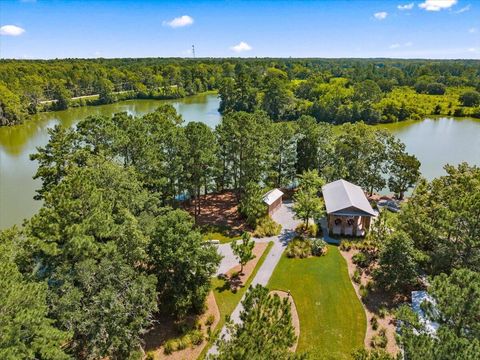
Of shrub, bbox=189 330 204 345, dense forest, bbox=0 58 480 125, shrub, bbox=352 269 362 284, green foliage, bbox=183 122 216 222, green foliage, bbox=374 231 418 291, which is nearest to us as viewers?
Result: shrub, bbox=189 330 204 345

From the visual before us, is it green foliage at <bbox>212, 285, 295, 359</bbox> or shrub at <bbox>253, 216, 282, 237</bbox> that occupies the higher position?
green foliage at <bbox>212, 285, 295, 359</bbox>

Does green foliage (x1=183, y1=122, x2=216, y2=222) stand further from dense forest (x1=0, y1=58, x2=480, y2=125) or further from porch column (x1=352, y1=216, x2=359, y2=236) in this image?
dense forest (x1=0, y1=58, x2=480, y2=125)

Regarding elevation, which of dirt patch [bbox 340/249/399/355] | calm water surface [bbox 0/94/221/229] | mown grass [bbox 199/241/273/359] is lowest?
dirt patch [bbox 340/249/399/355]

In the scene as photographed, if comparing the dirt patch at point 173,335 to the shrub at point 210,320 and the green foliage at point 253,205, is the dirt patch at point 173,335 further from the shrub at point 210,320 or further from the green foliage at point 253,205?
the green foliage at point 253,205

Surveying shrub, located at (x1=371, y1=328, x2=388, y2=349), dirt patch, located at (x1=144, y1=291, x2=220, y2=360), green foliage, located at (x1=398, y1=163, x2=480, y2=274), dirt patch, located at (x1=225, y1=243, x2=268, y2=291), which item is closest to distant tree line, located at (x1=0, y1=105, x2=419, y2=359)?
dirt patch, located at (x1=144, y1=291, x2=220, y2=360)

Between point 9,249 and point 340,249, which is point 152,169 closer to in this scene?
point 9,249

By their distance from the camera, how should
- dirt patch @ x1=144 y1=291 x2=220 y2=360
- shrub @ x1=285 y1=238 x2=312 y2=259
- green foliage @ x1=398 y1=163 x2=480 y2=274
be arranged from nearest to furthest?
dirt patch @ x1=144 y1=291 x2=220 y2=360 → green foliage @ x1=398 y1=163 x2=480 y2=274 → shrub @ x1=285 y1=238 x2=312 y2=259

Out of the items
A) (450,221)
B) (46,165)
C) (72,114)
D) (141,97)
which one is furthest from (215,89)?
(450,221)
